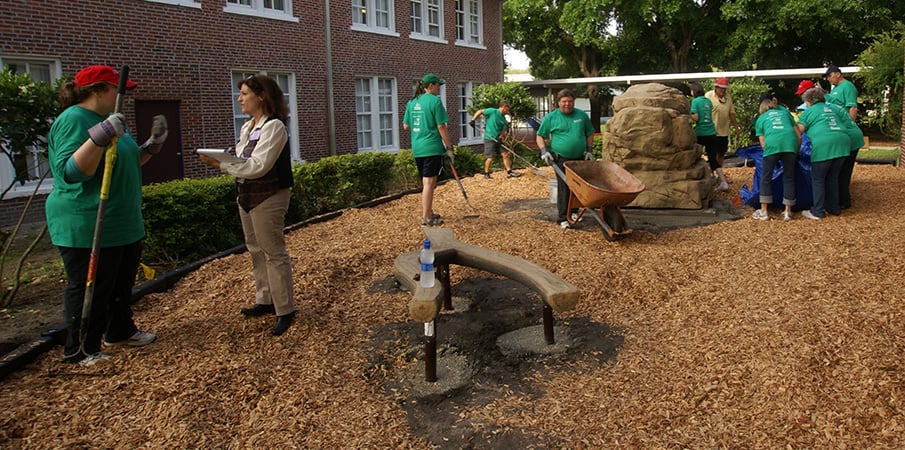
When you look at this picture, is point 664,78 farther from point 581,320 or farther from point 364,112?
point 581,320

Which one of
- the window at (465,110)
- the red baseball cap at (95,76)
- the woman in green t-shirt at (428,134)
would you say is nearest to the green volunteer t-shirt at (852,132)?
the woman in green t-shirt at (428,134)

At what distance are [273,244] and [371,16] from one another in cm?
1500

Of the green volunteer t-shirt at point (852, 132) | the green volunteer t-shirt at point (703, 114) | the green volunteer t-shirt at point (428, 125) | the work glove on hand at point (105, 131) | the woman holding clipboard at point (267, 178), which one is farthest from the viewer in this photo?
the green volunteer t-shirt at point (703, 114)

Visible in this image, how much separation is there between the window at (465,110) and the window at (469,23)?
1387mm

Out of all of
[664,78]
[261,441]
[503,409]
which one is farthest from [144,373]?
[664,78]

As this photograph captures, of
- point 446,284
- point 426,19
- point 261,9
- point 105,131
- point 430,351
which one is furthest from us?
point 426,19

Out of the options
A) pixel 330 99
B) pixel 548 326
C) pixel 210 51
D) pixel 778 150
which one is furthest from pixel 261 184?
pixel 330 99

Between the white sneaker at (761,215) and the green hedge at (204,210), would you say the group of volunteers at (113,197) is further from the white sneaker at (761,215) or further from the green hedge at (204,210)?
the white sneaker at (761,215)

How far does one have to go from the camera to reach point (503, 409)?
3803mm

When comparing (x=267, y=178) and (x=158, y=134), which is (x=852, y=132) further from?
(x=158, y=134)

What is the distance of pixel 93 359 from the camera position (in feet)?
14.5

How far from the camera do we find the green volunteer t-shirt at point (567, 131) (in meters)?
8.29

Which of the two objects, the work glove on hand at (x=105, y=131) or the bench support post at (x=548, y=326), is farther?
the bench support post at (x=548, y=326)

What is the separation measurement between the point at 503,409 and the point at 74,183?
9.79 feet
